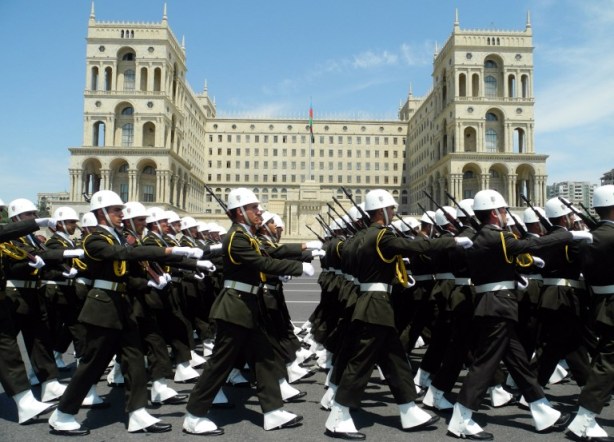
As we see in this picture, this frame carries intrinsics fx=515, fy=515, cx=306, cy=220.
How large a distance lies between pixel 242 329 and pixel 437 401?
8.84 ft

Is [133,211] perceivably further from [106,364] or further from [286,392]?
[286,392]

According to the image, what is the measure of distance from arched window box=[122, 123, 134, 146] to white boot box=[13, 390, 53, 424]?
210ft

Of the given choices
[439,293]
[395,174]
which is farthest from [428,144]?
[439,293]

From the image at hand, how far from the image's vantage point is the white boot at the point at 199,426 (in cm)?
571

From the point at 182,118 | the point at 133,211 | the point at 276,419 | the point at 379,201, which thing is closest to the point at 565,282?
the point at 379,201

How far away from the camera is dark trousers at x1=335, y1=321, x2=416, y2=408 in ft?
18.9

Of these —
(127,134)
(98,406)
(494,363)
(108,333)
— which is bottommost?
(98,406)

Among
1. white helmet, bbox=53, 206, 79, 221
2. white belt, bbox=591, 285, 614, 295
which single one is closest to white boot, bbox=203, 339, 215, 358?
white helmet, bbox=53, 206, 79, 221

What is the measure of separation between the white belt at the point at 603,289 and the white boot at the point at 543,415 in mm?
1395

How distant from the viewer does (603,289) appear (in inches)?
232

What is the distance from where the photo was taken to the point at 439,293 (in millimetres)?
7824

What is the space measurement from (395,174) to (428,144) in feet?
68.5

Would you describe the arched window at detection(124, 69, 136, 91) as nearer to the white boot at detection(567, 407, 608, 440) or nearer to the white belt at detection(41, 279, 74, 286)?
the white belt at detection(41, 279, 74, 286)

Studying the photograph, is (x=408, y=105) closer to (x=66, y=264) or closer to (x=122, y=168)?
(x=122, y=168)
